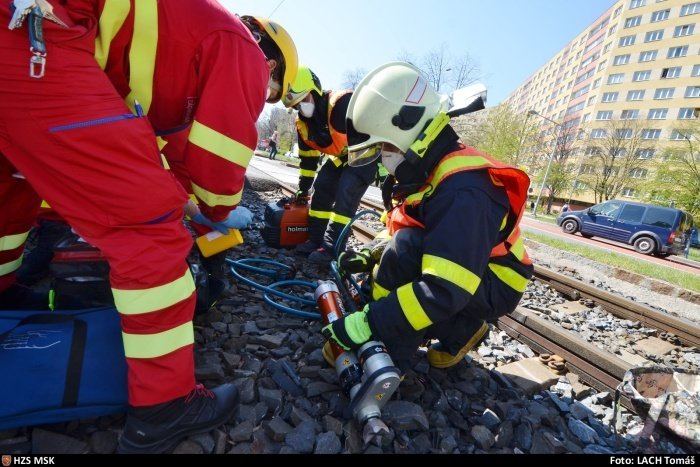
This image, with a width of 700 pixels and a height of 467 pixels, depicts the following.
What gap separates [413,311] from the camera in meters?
1.82

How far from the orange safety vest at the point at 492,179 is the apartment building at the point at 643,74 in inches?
1615

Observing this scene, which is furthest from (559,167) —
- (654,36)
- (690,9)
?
(690,9)

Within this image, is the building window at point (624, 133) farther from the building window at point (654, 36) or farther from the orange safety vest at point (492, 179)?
the orange safety vest at point (492, 179)

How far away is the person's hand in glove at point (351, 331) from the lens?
1.91 m

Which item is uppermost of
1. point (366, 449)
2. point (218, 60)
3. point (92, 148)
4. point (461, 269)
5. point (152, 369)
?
point (218, 60)

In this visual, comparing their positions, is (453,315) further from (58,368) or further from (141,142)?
(58,368)

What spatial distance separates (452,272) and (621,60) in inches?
2625

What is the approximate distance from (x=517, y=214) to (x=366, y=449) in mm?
1492

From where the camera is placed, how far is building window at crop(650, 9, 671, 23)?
152ft

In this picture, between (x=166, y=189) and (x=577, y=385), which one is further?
(x=577, y=385)

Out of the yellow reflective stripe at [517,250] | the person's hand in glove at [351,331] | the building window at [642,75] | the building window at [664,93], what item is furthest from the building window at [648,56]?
the person's hand in glove at [351,331]

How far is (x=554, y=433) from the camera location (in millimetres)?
2102

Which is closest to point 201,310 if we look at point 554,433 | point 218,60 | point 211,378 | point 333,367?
point 211,378

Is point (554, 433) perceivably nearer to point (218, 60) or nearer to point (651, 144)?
point (218, 60)
